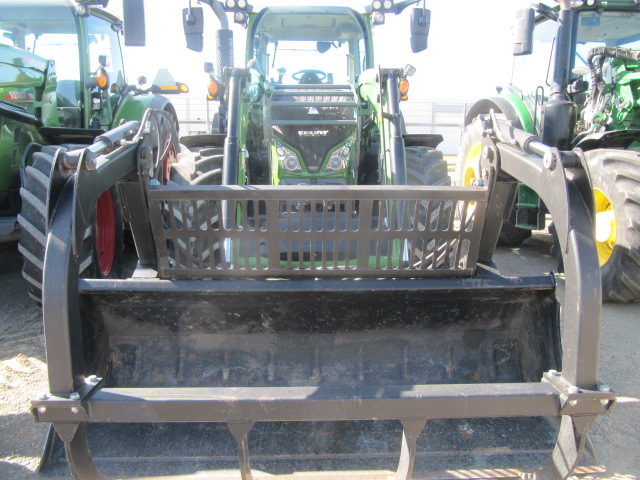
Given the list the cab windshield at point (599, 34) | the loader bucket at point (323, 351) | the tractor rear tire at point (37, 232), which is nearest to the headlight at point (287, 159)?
the tractor rear tire at point (37, 232)

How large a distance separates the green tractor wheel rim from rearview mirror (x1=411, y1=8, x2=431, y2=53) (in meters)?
1.96

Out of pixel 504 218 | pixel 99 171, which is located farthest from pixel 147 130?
pixel 504 218

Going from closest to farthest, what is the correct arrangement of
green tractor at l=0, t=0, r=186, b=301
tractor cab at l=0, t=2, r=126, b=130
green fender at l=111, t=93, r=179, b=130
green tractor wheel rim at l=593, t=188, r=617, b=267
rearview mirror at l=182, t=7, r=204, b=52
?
1. green tractor at l=0, t=0, r=186, b=301
2. rearview mirror at l=182, t=7, r=204, b=52
3. green tractor wheel rim at l=593, t=188, r=617, b=267
4. tractor cab at l=0, t=2, r=126, b=130
5. green fender at l=111, t=93, r=179, b=130

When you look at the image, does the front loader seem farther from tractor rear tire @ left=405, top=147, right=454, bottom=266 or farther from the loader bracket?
tractor rear tire @ left=405, top=147, right=454, bottom=266

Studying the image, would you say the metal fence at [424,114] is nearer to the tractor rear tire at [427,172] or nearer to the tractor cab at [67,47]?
the tractor cab at [67,47]

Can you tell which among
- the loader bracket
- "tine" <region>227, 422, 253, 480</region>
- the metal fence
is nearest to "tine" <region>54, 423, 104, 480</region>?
"tine" <region>227, 422, 253, 480</region>

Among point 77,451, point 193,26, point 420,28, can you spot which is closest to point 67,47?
point 193,26

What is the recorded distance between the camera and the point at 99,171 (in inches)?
81.1

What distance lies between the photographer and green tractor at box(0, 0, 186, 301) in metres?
3.48

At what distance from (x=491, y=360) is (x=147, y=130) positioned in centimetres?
206

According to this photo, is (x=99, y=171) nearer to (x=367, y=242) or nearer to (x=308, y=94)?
(x=367, y=242)

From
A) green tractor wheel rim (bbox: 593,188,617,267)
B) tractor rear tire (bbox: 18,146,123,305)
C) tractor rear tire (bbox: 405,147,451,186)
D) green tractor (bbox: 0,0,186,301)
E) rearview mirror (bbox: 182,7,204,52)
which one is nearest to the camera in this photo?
tractor rear tire (bbox: 18,146,123,305)

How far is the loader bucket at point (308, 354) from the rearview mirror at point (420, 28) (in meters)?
2.00

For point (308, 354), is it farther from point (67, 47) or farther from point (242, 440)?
point (67, 47)
